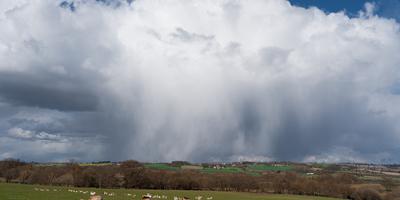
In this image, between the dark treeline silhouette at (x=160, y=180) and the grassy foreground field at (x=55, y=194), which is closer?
the grassy foreground field at (x=55, y=194)

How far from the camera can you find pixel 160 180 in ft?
476

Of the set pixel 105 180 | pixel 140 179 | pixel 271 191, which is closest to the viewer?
pixel 105 180

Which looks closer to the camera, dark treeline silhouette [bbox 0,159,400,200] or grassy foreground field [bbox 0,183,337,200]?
grassy foreground field [bbox 0,183,337,200]

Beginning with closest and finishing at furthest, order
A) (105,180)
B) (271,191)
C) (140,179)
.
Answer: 1. (105,180)
2. (140,179)
3. (271,191)

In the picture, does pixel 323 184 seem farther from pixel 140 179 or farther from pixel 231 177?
pixel 140 179

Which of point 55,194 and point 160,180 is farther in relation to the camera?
point 160,180

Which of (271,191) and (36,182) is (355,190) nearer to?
(271,191)

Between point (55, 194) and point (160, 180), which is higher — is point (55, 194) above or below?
below

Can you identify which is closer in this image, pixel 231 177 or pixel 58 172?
pixel 58 172

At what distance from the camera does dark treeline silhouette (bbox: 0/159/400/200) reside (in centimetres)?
13275

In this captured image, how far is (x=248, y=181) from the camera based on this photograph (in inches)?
6073

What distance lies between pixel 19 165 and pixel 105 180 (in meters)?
47.8

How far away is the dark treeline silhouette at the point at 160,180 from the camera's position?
132750mm

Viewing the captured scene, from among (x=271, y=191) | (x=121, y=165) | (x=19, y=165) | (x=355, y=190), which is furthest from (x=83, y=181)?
(x=355, y=190)
